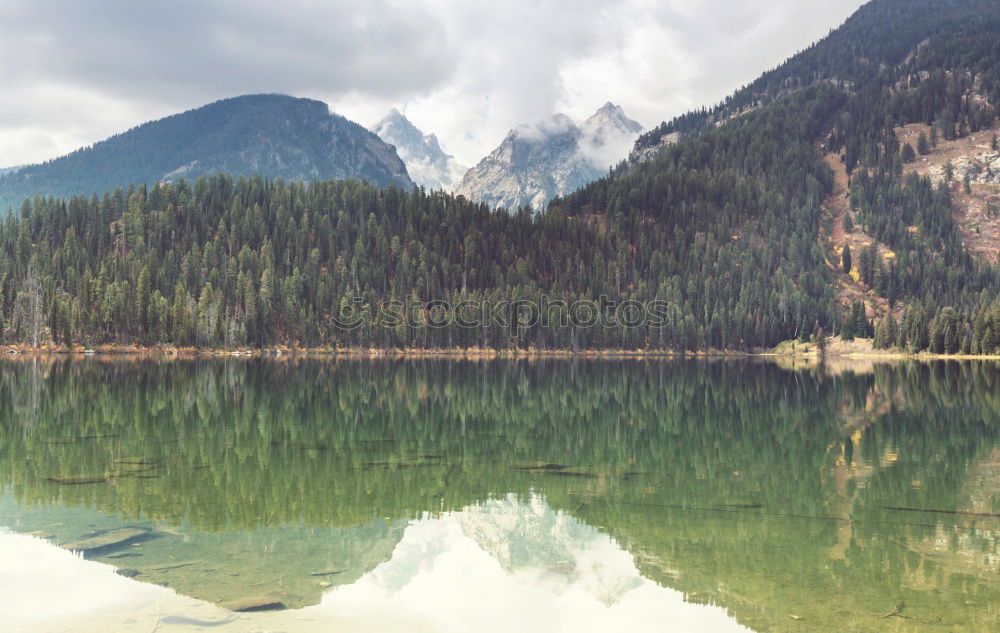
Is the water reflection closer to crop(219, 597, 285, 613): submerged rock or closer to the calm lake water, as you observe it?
the calm lake water

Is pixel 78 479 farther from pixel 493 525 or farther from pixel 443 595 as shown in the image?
pixel 443 595

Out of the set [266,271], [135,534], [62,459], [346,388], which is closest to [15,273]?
[266,271]

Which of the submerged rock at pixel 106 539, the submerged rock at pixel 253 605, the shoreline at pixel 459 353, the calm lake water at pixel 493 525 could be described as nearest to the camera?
the submerged rock at pixel 253 605

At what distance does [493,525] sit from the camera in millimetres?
20859

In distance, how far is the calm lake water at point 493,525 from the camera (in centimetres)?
1451

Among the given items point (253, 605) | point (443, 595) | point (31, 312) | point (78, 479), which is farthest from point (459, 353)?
point (253, 605)

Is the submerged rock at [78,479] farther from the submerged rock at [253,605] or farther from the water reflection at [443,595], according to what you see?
the submerged rock at [253,605]

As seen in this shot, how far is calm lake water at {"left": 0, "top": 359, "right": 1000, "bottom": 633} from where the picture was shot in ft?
47.6

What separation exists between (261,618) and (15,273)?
199 m

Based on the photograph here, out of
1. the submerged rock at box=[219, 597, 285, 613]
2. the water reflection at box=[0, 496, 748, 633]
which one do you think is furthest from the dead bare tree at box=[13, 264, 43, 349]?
the submerged rock at box=[219, 597, 285, 613]

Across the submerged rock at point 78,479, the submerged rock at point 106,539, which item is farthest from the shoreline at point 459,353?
the submerged rock at point 106,539

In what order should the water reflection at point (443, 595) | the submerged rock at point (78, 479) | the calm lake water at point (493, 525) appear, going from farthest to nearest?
the submerged rock at point (78, 479) → the calm lake water at point (493, 525) → the water reflection at point (443, 595)

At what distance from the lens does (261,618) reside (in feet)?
44.1

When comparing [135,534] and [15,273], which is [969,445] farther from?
[15,273]
